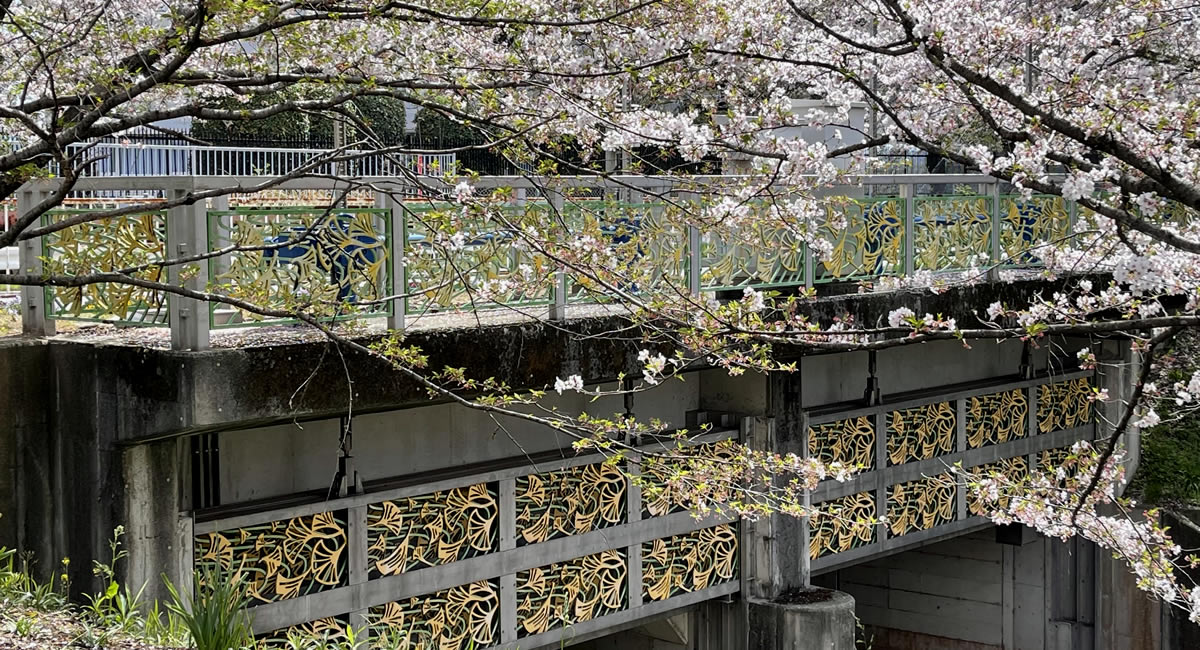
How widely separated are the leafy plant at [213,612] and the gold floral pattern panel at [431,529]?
43.6 inches

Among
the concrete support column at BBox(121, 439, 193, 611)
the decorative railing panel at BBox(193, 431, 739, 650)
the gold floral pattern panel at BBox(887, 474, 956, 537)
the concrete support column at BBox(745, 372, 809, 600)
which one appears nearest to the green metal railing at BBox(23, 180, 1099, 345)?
the concrete support column at BBox(121, 439, 193, 611)

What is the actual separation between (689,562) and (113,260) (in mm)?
5480

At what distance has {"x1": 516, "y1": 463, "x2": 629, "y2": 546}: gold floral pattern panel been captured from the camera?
31.3ft

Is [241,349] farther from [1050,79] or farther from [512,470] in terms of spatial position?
[1050,79]

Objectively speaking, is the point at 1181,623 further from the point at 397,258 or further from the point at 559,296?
the point at 397,258

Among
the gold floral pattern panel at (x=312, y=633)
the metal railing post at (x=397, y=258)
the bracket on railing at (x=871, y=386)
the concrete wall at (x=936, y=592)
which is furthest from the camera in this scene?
the concrete wall at (x=936, y=592)

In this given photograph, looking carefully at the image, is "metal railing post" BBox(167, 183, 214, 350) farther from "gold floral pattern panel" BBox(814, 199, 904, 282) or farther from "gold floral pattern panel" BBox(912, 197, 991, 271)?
"gold floral pattern panel" BBox(912, 197, 991, 271)

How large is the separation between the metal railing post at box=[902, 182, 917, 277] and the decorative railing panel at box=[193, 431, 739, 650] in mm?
1984

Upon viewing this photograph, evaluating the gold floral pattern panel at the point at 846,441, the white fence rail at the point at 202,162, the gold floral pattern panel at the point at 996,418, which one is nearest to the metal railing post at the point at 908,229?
the gold floral pattern panel at the point at 846,441

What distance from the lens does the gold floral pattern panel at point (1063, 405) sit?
602 inches

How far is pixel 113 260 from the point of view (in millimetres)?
7125

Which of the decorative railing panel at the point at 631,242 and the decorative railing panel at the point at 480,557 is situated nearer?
the decorative railing panel at the point at 631,242

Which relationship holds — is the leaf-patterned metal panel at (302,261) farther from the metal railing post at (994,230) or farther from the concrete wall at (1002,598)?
the concrete wall at (1002,598)

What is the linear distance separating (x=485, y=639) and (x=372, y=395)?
2423mm
